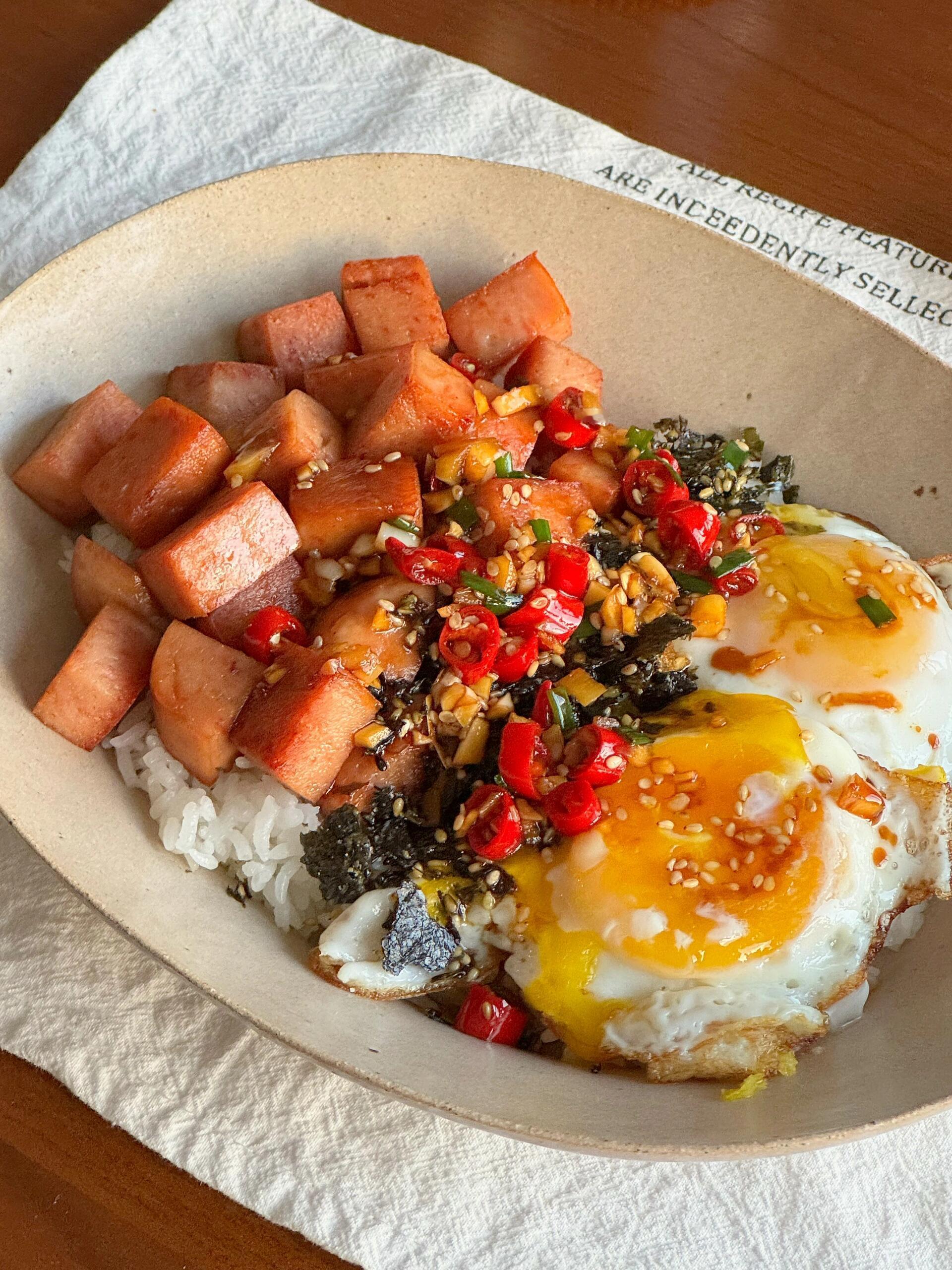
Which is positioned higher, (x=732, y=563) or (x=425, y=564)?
(x=732, y=563)

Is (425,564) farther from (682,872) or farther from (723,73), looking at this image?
(723,73)

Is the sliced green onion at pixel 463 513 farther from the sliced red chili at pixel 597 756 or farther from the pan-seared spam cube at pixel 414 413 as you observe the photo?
the sliced red chili at pixel 597 756

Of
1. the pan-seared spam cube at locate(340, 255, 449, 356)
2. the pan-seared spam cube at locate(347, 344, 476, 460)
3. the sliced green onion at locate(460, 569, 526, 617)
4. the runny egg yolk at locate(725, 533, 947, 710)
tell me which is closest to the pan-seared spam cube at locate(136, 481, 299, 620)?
the pan-seared spam cube at locate(347, 344, 476, 460)

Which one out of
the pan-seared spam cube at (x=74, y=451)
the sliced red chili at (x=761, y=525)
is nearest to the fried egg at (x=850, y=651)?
the sliced red chili at (x=761, y=525)

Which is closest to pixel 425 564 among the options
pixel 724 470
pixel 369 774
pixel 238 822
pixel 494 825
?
pixel 369 774

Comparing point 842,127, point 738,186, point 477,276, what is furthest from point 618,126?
point 477,276
